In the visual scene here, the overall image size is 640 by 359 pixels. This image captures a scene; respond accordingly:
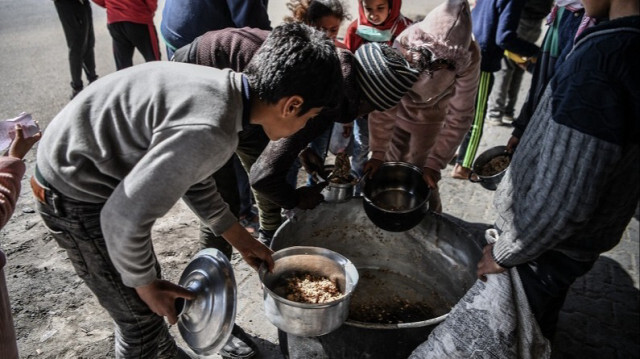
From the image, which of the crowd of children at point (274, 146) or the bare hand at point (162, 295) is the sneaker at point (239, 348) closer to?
the crowd of children at point (274, 146)

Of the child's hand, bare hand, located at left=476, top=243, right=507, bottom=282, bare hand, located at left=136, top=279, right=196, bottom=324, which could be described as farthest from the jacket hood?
the child's hand

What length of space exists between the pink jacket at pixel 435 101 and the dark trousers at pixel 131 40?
3206 mm

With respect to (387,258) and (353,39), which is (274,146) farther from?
(353,39)

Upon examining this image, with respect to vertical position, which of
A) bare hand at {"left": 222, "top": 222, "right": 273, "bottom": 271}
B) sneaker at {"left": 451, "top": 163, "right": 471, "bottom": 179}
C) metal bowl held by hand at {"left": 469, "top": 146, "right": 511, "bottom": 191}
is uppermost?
bare hand at {"left": 222, "top": 222, "right": 273, "bottom": 271}

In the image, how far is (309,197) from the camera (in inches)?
110

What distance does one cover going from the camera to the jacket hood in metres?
2.74

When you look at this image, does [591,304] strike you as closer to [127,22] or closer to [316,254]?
[316,254]

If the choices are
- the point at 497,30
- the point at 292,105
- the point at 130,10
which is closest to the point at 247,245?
the point at 292,105

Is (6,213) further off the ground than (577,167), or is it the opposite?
(577,167)

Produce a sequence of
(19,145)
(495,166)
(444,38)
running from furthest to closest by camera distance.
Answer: (495,166) → (444,38) → (19,145)

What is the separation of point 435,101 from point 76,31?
4717 mm

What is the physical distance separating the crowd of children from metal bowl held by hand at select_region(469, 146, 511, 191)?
1.17 metres

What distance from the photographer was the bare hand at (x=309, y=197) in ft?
9.02

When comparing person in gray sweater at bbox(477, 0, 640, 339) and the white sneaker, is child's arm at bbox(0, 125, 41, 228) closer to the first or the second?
person in gray sweater at bbox(477, 0, 640, 339)
